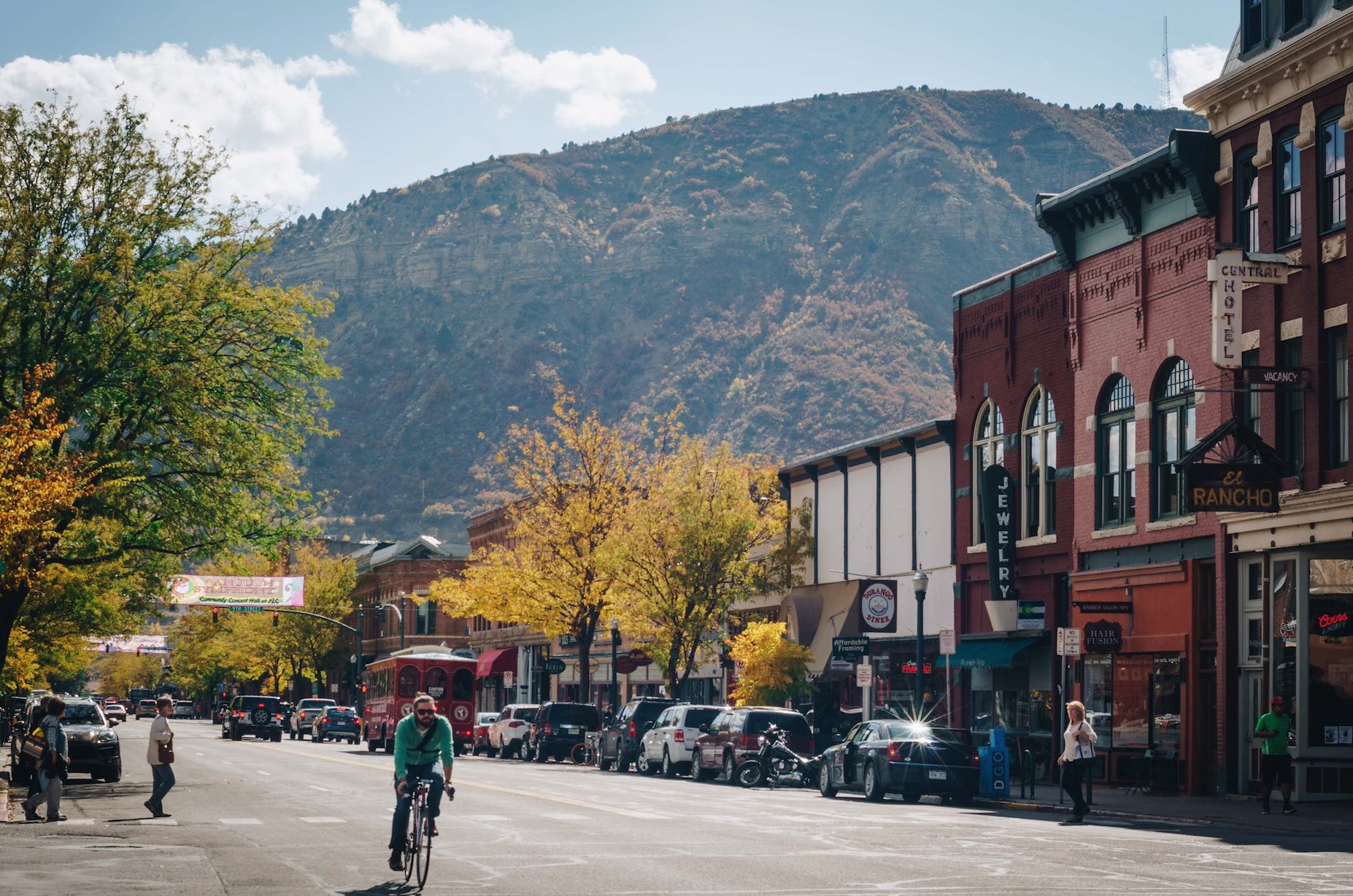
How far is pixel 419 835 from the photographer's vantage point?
54.0ft

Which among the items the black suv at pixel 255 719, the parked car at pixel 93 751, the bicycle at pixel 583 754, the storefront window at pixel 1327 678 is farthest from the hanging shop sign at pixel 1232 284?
the black suv at pixel 255 719

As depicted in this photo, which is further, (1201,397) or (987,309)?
(987,309)

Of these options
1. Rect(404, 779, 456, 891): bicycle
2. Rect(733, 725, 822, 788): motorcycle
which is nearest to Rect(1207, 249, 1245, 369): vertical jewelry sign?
Rect(733, 725, 822, 788): motorcycle

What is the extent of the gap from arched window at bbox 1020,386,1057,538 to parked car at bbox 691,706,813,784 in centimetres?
745

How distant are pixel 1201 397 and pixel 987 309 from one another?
1065cm

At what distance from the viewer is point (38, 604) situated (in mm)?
47438

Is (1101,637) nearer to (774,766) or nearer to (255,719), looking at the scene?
(774,766)

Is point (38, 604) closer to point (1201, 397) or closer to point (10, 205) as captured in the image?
point (10, 205)

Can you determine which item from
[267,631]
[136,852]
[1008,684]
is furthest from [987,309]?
[267,631]

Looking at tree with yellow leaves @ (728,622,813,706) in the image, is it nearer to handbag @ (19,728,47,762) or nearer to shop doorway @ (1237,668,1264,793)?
shop doorway @ (1237,668,1264,793)

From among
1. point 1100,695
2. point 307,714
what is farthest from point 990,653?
point 307,714

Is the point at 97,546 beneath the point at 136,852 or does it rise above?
above

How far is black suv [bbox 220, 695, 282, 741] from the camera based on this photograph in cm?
7975

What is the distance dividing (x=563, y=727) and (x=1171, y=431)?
Answer: 89.3ft
